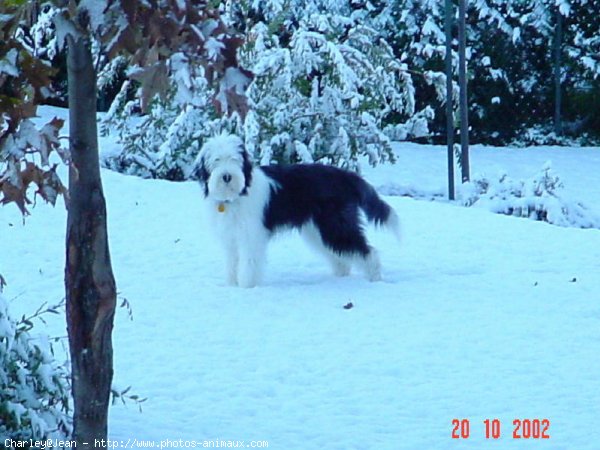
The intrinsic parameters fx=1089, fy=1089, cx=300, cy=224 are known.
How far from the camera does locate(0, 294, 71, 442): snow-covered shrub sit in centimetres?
370

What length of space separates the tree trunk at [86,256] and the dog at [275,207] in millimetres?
3445

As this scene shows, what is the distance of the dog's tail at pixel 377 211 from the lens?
24.5 feet

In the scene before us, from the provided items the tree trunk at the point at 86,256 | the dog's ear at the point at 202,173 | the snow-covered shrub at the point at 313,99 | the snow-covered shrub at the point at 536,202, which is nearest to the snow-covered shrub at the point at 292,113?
the snow-covered shrub at the point at 313,99

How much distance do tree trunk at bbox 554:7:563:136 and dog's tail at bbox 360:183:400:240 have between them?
11.1 meters

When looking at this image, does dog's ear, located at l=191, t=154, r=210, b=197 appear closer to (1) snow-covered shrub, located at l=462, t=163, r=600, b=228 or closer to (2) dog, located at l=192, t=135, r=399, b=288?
(2) dog, located at l=192, t=135, r=399, b=288

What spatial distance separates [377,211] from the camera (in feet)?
24.8

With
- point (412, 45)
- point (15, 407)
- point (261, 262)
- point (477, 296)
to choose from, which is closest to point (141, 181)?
point (261, 262)

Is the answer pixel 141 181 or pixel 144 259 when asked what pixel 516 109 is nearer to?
pixel 141 181

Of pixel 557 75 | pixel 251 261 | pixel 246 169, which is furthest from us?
pixel 557 75

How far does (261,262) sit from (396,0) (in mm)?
11692

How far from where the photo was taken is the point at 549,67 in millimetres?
18328

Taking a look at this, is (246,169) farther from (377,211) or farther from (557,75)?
(557,75)

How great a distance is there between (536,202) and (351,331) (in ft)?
17.7

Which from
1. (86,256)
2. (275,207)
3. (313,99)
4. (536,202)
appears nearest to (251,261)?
(275,207)
